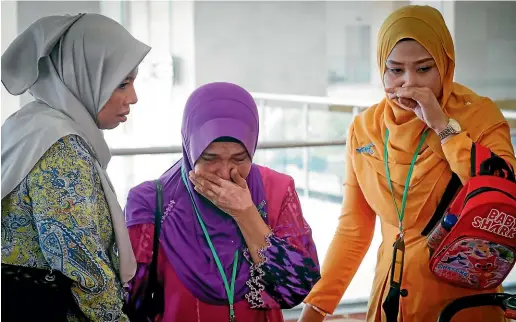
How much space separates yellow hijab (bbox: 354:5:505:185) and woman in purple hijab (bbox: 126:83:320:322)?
0.38 metres

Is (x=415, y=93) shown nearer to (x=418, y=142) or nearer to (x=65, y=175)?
(x=418, y=142)

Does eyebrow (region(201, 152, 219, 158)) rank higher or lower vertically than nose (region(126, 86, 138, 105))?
lower

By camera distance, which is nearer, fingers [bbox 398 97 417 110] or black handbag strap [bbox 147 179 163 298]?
black handbag strap [bbox 147 179 163 298]

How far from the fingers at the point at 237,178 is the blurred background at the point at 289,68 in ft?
4.24

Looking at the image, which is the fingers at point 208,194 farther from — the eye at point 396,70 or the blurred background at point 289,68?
the blurred background at point 289,68

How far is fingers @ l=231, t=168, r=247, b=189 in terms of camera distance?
162 cm

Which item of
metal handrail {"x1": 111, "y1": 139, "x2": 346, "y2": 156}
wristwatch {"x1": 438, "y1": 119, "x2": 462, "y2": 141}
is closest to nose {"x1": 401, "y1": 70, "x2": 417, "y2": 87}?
wristwatch {"x1": 438, "y1": 119, "x2": 462, "y2": 141}

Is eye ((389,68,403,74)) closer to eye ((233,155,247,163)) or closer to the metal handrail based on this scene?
eye ((233,155,247,163))

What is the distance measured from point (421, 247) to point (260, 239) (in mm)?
472

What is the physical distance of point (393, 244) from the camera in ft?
5.99

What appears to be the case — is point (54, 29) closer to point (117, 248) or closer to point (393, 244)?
point (117, 248)

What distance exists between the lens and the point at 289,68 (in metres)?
7.39

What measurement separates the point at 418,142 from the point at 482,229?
327 millimetres

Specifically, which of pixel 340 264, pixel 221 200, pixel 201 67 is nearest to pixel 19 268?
pixel 221 200
